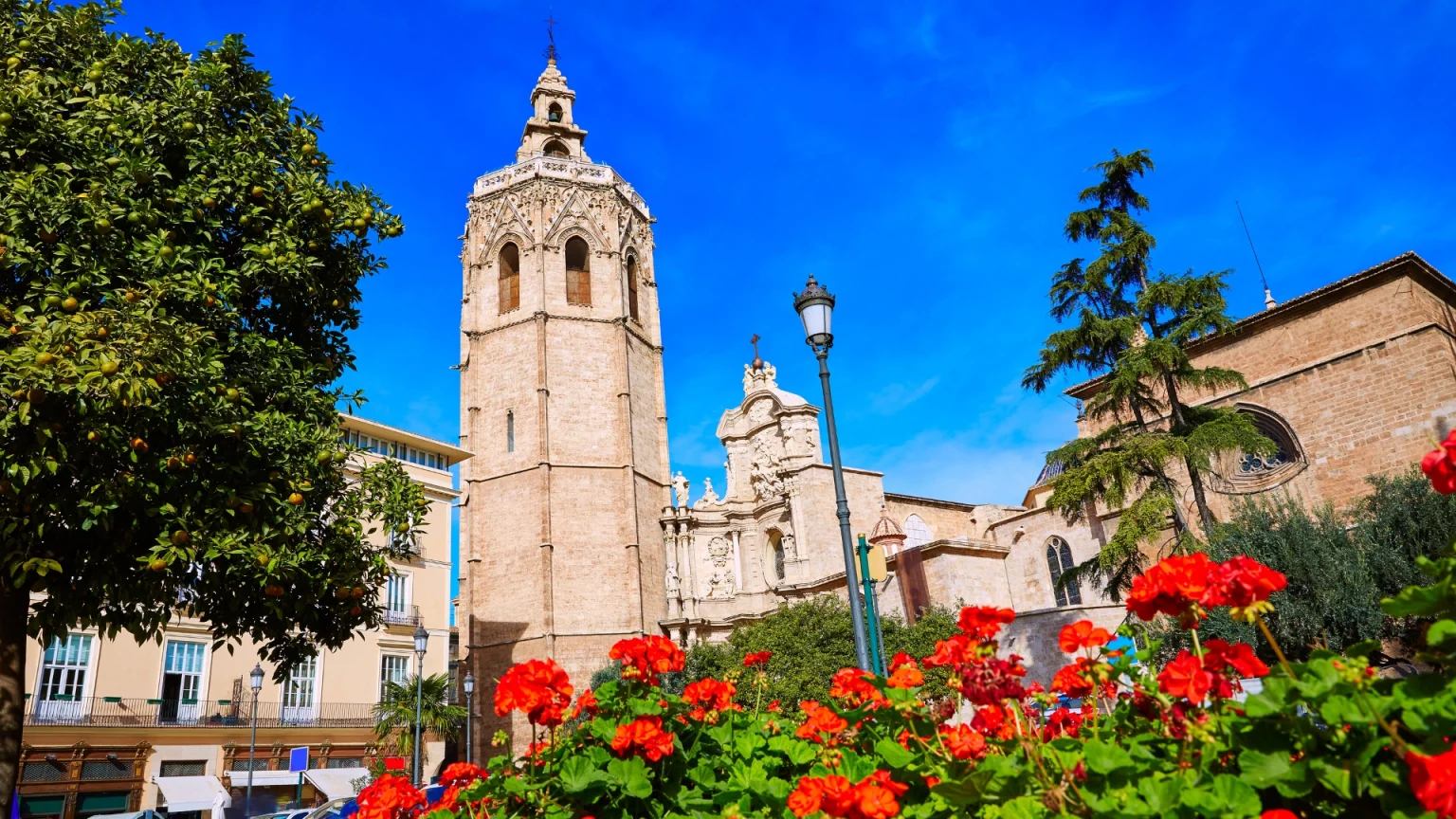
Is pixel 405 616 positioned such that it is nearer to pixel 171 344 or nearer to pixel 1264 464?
pixel 171 344

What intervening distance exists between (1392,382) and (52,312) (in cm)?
2586

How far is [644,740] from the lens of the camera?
394cm

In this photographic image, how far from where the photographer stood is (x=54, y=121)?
27.6ft

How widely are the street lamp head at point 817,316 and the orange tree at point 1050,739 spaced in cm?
575

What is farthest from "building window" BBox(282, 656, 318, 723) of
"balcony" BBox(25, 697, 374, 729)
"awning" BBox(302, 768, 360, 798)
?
"awning" BBox(302, 768, 360, 798)

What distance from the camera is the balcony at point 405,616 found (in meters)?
32.8

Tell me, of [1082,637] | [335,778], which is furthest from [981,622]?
[335,778]

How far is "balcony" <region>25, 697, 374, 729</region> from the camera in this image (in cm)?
2400

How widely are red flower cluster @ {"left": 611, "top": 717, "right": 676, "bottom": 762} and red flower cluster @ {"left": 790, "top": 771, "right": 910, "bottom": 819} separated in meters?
0.89

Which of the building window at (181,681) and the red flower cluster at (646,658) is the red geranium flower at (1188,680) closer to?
the red flower cluster at (646,658)

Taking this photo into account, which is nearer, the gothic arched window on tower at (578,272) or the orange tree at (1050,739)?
the orange tree at (1050,739)

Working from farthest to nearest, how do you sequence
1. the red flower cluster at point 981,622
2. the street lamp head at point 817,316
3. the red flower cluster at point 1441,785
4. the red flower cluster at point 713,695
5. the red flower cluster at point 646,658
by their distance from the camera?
the street lamp head at point 817,316, the red flower cluster at point 713,695, the red flower cluster at point 646,658, the red flower cluster at point 981,622, the red flower cluster at point 1441,785

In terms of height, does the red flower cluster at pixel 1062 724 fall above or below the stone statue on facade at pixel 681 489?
below

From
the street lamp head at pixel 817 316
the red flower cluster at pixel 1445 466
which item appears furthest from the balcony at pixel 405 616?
the red flower cluster at pixel 1445 466
